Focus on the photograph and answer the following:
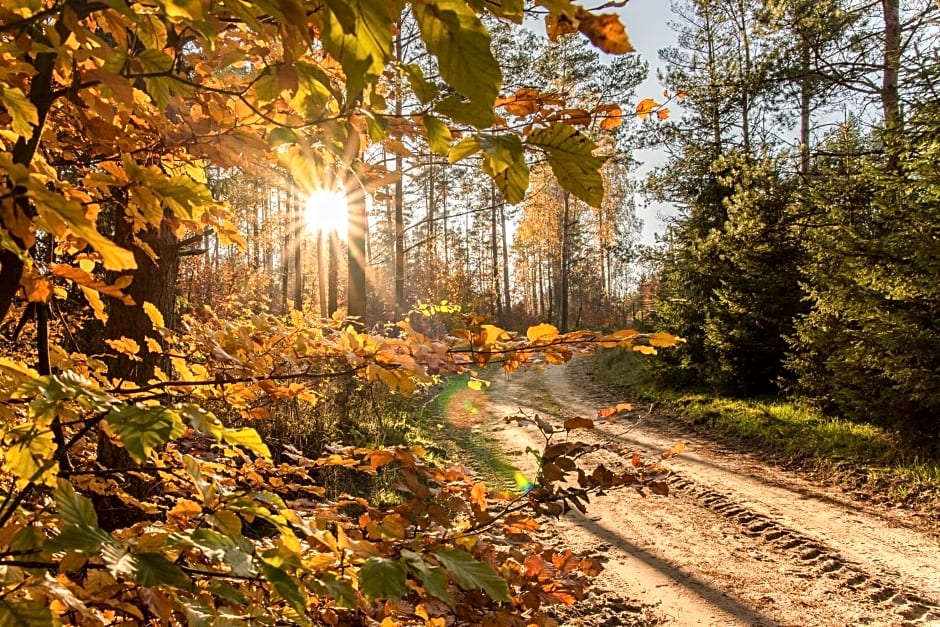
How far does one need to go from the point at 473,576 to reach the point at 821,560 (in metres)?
4.54

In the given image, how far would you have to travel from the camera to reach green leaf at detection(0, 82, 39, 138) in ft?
2.34

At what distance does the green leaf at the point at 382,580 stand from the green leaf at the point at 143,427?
35 centimetres

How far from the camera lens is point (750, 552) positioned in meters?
4.33

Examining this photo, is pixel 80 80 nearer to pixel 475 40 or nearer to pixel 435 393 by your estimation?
pixel 475 40

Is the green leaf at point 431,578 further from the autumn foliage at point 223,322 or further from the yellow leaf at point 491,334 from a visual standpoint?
the yellow leaf at point 491,334

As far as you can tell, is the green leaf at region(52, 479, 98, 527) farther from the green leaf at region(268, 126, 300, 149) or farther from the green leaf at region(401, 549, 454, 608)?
the green leaf at region(268, 126, 300, 149)

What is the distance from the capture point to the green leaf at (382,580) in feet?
2.59

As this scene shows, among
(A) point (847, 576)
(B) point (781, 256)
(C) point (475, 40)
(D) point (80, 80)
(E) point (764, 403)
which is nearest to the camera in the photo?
(C) point (475, 40)

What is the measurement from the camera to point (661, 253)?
42.0ft

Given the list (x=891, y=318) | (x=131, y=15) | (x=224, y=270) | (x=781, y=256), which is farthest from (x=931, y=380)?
(x=224, y=270)

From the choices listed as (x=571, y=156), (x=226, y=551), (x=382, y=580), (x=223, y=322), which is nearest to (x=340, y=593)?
(x=382, y=580)

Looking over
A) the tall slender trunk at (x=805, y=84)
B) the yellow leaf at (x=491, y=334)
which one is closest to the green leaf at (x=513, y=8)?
the yellow leaf at (x=491, y=334)

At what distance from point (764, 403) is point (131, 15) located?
9.86 metres

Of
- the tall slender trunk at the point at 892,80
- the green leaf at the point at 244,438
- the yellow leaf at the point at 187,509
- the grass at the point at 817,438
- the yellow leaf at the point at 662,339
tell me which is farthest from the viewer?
Answer: the tall slender trunk at the point at 892,80
